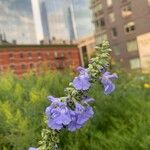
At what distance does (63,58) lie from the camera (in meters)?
103

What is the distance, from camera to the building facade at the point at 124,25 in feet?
213

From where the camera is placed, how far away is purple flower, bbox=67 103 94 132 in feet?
6.54

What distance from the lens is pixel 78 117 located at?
6.60 feet

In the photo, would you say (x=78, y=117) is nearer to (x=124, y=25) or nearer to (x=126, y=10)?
(x=124, y=25)

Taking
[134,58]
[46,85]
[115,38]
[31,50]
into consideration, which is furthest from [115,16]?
[46,85]

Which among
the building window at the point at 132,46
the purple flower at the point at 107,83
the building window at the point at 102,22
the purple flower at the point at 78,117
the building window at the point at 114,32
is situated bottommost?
the building window at the point at 132,46

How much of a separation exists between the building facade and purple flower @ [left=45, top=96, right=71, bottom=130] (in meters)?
60.9

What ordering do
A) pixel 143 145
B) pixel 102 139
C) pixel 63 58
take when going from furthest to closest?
pixel 63 58, pixel 102 139, pixel 143 145

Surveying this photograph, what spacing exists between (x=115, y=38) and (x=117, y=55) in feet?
8.26

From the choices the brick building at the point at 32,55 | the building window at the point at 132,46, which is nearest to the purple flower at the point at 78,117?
the building window at the point at 132,46

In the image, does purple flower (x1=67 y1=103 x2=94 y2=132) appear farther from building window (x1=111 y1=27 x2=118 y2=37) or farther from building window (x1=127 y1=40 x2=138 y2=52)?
building window (x1=111 y1=27 x2=118 y2=37)

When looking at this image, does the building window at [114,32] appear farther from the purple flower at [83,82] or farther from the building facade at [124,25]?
the purple flower at [83,82]

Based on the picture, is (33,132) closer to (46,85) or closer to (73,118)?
(46,85)

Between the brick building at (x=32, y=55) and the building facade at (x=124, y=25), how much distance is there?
1259cm
